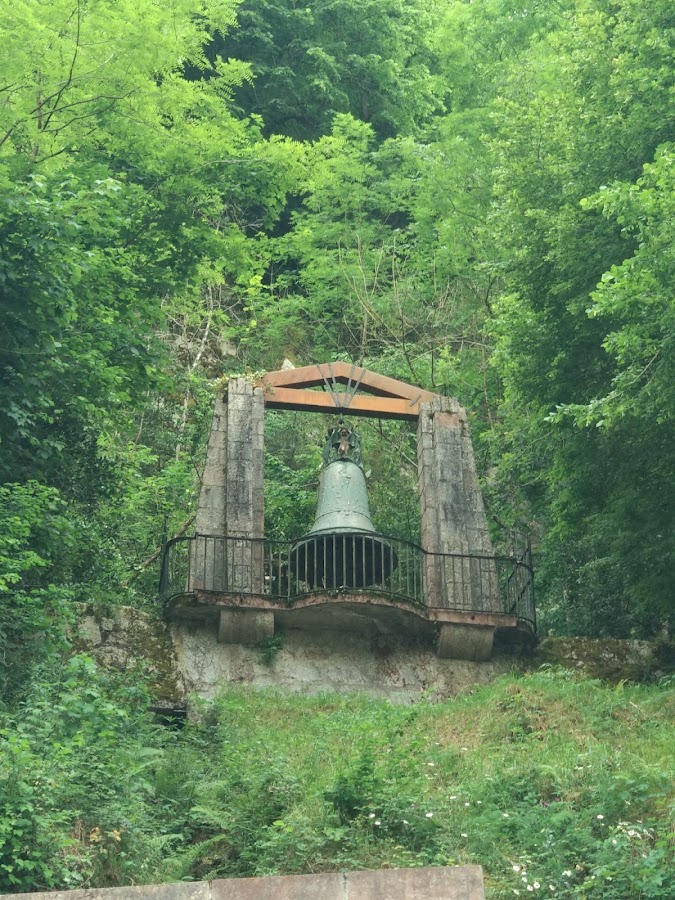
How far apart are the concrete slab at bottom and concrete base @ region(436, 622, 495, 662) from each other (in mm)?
8013

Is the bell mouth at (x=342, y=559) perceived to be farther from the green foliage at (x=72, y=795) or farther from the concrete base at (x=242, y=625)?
the green foliage at (x=72, y=795)

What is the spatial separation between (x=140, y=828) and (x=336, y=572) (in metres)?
6.26

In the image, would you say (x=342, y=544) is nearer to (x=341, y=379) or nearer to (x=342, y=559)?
(x=342, y=559)

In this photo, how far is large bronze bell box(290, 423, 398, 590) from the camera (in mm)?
16422

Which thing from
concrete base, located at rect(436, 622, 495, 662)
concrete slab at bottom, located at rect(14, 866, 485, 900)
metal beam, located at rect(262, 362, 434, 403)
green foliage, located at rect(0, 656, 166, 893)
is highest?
metal beam, located at rect(262, 362, 434, 403)

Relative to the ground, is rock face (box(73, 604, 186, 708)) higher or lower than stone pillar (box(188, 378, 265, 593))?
lower

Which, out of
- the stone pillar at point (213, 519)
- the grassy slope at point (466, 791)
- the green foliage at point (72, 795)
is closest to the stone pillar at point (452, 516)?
the grassy slope at point (466, 791)

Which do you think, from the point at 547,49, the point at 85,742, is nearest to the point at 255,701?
the point at 85,742

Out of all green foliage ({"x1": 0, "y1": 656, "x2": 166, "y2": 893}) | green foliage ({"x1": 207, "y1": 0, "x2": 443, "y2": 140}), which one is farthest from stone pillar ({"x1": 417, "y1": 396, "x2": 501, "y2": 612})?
green foliage ({"x1": 207, "y1": 0, "x2": 443, "y2": 140})

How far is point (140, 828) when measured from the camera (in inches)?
425

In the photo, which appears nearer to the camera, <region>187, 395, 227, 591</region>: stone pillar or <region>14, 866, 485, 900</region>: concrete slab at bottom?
<region>14, 866, 485, 900</region>: concrete slab at bottom

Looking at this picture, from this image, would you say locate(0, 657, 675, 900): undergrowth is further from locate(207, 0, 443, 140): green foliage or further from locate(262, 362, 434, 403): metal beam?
locate(207, 0, 443, 140): green foliage

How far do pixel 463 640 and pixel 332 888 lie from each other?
27.2ft

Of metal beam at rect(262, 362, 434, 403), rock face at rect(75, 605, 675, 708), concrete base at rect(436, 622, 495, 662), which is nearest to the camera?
rock face at rect(75, 605, 675, 708)
